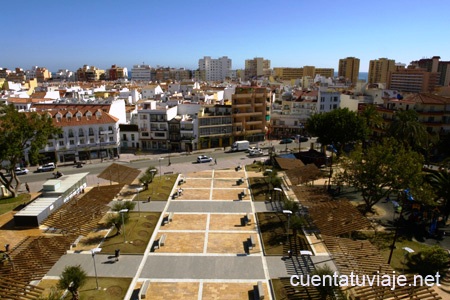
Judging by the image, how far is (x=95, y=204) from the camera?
41.8 metres

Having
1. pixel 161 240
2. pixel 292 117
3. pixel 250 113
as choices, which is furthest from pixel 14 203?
Answer: pixel 292 117

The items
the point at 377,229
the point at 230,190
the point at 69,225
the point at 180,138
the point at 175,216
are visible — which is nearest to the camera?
the point at 69,225

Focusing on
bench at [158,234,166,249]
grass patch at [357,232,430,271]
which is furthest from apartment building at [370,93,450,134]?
bench at [158,234,166,249]

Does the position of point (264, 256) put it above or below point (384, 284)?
below

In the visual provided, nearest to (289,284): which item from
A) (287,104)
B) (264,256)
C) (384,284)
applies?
Result: (264,256)

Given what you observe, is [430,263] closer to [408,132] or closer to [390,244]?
[390,244]

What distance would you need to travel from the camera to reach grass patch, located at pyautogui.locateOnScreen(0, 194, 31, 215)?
47.7 m

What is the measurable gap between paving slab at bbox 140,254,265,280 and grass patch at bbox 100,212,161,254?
298 centimetres

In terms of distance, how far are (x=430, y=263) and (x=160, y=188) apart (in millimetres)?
38811

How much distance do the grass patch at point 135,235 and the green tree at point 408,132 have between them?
156 feet

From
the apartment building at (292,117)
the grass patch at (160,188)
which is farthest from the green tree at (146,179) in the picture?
the apartment building at (292,117)

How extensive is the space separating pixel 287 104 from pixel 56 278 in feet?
290

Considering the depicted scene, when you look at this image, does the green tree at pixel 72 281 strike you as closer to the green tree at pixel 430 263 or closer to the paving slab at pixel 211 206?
the paving slab at pixel 211 206

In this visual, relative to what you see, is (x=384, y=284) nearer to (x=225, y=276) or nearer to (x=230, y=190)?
(x=225, y=276)
